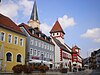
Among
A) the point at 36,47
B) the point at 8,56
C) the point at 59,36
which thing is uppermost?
the point at 59,36

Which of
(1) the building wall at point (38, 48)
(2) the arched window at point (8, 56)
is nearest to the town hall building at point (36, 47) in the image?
(1) the building wall at point (38, 48)

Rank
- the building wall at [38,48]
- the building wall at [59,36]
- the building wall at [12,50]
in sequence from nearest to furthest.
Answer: the building wall at [12,50] < the building wall at [38,48] < the building wall at [59,36]

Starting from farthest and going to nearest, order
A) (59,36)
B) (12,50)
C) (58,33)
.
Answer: (58,33) → (59,36) → (12,50)

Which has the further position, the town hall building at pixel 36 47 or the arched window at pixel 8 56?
the town hall building at pixel 36 47

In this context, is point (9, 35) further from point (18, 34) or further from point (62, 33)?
point (62, 33)

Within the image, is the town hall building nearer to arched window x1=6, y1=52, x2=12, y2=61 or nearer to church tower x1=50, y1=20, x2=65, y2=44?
arched window x1=6, y1=52, x2=12, y2=61

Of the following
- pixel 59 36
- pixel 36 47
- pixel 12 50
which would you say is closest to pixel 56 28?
pixel 59 36

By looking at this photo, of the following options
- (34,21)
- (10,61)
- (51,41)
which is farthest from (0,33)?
(34,21)

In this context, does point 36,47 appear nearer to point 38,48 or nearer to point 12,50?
point 38,48

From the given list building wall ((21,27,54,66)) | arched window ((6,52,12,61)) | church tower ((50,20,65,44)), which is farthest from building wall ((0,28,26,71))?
church tower ((50,20,65,44))

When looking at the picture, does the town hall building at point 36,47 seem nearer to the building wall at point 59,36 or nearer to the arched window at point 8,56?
the arched window at point 8,56

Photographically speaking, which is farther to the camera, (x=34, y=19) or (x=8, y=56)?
(x=34, y=19)

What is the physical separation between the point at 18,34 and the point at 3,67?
29.4 ft

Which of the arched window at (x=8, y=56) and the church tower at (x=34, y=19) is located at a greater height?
the church tower at (x=34, y=19)
